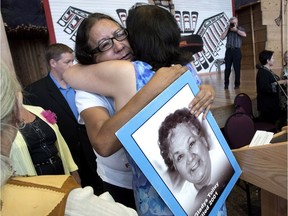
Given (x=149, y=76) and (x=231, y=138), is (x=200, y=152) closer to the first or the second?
(x=149, y=76)

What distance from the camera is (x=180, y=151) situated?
0.58m

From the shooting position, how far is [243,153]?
2.31 feet

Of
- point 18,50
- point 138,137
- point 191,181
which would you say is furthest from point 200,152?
point 18,50

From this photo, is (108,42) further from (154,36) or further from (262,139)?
(262,139)

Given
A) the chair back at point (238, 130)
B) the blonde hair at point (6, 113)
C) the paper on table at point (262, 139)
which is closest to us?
the blonde hair at point (6, 113)

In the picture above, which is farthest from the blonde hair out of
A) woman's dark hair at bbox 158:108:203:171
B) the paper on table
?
the paper on table

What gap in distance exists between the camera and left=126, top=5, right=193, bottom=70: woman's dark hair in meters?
0.64

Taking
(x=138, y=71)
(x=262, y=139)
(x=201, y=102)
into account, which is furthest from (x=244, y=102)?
(x=138, y=71)

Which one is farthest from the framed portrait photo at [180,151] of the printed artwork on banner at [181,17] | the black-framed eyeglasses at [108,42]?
the printed artwork on banner at [181,17]

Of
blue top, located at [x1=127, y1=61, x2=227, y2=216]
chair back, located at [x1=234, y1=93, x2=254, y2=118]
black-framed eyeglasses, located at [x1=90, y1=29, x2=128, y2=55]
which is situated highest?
black-framed eyeglasses, located at [x1=90, y1=29, x2=128, y2=55]

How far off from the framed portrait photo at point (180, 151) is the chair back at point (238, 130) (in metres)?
1.40

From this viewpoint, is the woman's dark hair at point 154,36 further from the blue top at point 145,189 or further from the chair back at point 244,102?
the chair back at point 244,102

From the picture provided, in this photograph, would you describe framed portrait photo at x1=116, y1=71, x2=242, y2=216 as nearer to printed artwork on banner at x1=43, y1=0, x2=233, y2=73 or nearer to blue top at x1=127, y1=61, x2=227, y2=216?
blue top at x1=127, y1=61, x2=227, y2=216

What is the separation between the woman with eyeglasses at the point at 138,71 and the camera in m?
0.59
